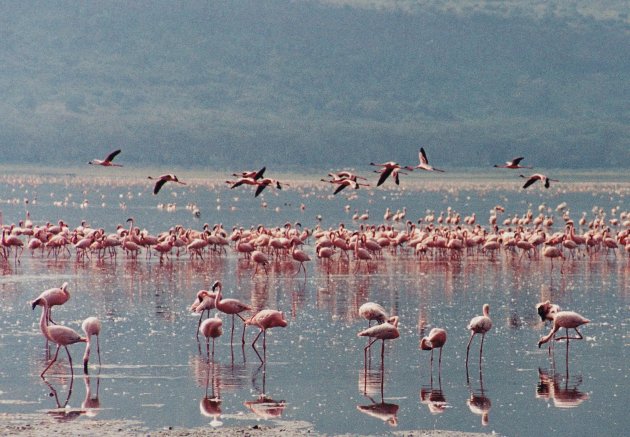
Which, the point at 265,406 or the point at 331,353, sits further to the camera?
the point at 331,353

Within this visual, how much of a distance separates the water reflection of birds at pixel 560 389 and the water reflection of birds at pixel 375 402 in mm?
1822

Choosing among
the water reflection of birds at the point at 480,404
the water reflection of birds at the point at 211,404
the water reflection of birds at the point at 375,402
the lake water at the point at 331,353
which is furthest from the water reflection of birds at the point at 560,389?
the water reflection of birds at the point at 211,404

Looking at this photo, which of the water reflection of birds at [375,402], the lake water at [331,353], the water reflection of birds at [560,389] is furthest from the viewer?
the water reflection of birds at [560,389]

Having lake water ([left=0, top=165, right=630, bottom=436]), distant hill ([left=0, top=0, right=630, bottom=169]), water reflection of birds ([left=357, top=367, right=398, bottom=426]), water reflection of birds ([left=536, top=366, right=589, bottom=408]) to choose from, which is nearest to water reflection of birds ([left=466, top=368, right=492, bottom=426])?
lake water ([left=0, top=165, right=630, bottom=436])

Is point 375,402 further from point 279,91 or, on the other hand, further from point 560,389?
point 279,91

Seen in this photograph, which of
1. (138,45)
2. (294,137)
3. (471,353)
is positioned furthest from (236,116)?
(471,353)

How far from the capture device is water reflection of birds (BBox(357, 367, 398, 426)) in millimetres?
13328

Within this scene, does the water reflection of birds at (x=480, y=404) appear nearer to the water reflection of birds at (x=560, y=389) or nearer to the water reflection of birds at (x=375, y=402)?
the water reflection of birds at (x=560, y=389)

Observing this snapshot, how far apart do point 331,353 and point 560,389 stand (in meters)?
3.42

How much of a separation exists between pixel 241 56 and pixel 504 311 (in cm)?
16339

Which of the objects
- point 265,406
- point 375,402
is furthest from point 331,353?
point 265,406

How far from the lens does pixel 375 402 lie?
1398 cm

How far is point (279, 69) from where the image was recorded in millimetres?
178750

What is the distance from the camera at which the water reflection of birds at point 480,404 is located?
13.4 m
